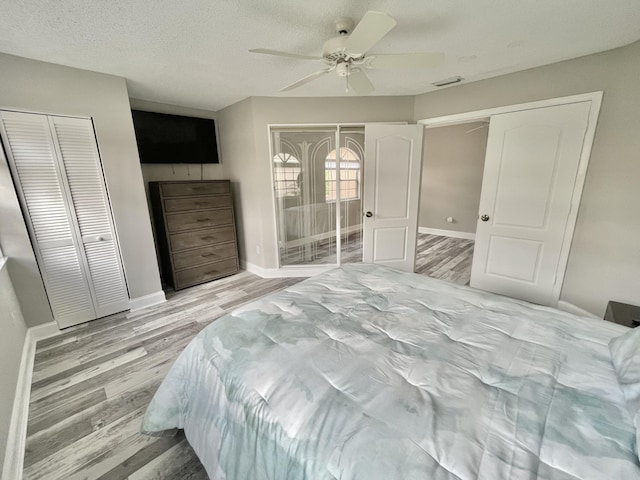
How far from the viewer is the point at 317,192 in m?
3.76

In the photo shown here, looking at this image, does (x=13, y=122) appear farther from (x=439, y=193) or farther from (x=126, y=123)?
(x=439, y=193)

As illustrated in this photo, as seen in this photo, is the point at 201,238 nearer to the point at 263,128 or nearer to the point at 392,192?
the point at 263,128

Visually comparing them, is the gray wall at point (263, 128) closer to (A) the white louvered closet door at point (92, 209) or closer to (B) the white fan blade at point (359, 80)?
(B) the white fan blade at point (359, 80)

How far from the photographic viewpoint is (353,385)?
0.94 metres

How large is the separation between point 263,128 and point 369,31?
222 cm

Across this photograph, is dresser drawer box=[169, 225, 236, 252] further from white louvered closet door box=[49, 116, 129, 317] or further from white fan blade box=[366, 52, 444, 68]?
white fan blade box=[366, 52, 444, 68]

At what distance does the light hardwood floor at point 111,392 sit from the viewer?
1337 mm

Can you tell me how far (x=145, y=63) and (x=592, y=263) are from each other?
4318mm

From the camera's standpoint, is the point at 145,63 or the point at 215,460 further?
the point at 145,63

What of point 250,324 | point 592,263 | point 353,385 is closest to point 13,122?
point 250,324

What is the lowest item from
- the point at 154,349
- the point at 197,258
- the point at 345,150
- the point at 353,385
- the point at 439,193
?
the point at 154,349

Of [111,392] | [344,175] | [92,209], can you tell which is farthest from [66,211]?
[344,175]

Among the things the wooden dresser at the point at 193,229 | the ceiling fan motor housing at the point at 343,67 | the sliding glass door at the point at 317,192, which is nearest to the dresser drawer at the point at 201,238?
the wooden dresser at the point at 193,229

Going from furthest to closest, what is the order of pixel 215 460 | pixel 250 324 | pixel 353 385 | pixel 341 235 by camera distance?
pixel 341 235
pixel 250 324
pixel 215 460
pixel 353 385
